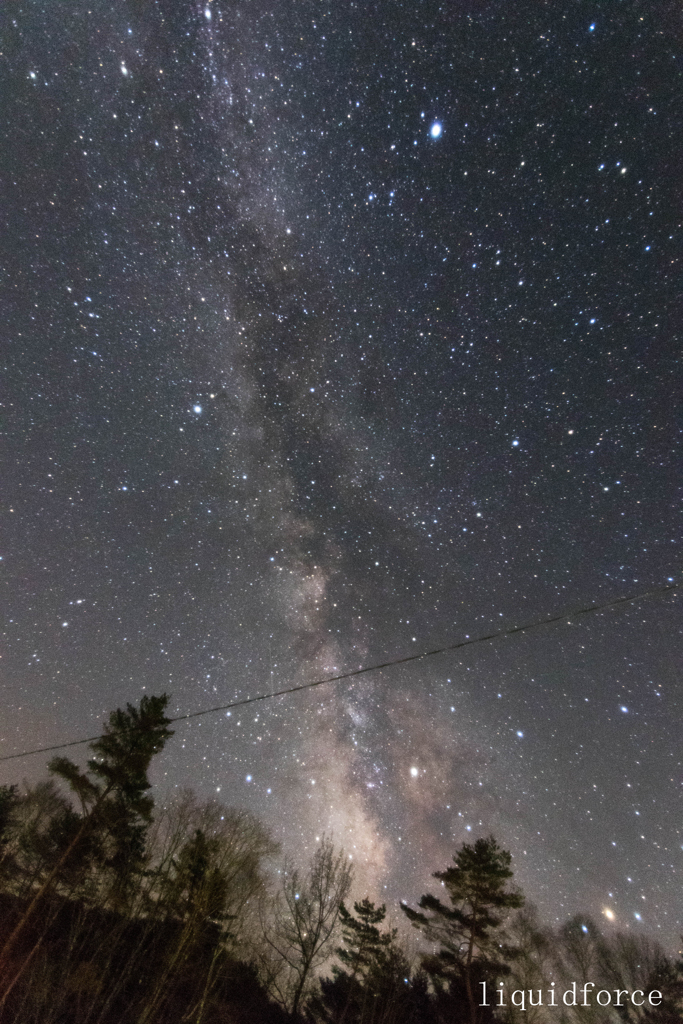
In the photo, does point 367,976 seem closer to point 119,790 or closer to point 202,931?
point 202,931

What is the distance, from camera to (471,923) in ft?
59.9

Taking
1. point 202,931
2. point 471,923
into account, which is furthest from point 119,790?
point 471,923

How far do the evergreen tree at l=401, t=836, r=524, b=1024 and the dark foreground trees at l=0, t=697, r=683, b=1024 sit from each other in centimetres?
5

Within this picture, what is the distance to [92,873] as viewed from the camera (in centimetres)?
1941

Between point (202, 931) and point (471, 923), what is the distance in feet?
36.7

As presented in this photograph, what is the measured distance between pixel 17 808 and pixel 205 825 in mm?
12481

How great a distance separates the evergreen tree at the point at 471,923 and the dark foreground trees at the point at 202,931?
0.18 ft

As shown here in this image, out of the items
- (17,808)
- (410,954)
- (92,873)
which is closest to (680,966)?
(410,954)

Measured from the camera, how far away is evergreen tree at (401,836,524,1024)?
17609 mm

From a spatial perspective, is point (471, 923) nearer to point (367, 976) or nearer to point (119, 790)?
point (367, 976)

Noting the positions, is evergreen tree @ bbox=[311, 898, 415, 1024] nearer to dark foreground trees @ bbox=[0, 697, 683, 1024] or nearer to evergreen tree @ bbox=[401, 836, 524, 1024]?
dark foreground trees @ bbox=[0, 697, 683, 1024]

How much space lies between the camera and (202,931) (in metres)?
20.3

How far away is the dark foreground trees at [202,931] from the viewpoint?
57.3 ft

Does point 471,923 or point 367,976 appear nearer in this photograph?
point 471,923
